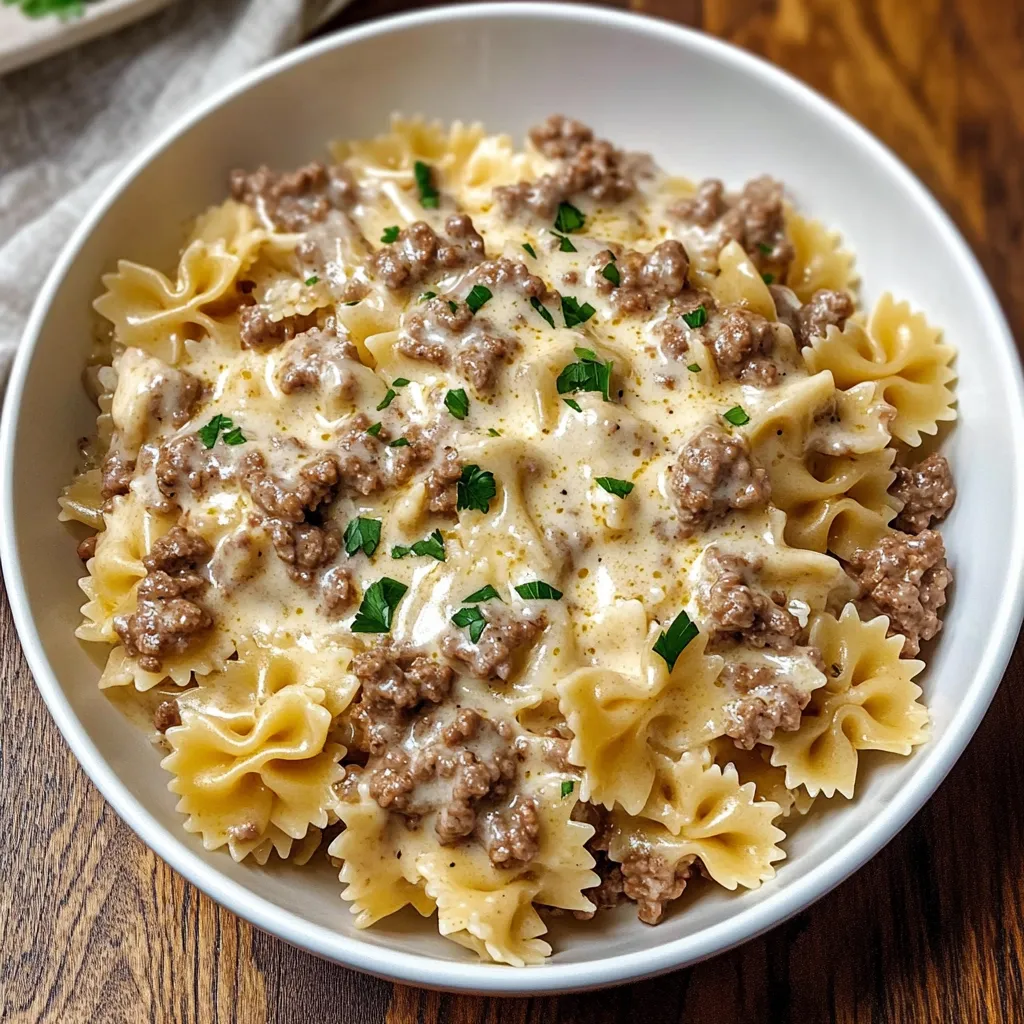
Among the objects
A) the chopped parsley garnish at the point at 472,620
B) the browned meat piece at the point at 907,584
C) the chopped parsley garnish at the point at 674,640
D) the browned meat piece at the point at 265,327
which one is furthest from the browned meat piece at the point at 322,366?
the browned meat piece at the point at 907,584

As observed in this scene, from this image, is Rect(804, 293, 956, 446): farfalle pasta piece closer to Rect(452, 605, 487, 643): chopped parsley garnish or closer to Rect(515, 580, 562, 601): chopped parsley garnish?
Rect(515, 580, 562, 601): chopped parsley garnish

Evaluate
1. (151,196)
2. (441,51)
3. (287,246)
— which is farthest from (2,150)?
(441,51)

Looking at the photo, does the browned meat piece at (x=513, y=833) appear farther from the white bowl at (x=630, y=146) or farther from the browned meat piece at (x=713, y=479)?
the browned meat piece at (x=713, y=479)

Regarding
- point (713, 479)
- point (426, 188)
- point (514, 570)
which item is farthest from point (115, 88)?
point (713, 479)

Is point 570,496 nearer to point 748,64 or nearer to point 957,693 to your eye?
point 957,693

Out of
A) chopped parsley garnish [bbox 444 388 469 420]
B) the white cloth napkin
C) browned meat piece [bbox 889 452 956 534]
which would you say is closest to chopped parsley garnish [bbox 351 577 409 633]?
chopped parsley garnish [bbox 444 388 469 420]
